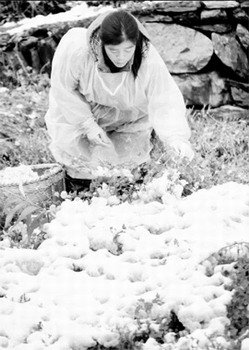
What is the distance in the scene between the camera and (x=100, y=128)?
4176mm

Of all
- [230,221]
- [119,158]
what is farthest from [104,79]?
[230,221]

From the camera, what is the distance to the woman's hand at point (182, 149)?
3492 millimetres

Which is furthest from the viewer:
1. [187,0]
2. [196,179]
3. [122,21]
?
[187,0]

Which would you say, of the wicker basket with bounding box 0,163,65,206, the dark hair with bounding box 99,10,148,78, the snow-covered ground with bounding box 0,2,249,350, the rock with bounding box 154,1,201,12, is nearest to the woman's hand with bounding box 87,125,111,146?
the wicker basket with bounding box 0,163,65,206

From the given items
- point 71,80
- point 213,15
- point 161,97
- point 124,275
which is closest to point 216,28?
point 213,15

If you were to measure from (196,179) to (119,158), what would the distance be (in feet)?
4.11

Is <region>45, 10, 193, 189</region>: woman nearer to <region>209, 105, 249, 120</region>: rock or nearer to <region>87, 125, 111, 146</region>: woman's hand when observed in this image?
<region>87, 125, 111, 146</region>: woman's hand

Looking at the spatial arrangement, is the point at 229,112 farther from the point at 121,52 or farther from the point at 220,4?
the point at 121,52

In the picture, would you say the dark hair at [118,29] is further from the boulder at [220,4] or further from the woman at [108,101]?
the boulder at [220,4]

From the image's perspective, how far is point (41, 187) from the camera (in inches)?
147

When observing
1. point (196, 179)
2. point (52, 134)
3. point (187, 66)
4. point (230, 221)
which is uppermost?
point (230, 221)

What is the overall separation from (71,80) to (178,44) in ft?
7.24

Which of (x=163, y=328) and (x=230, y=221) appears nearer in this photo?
(x=163, y=328)

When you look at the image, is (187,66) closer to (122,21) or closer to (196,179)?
(122,21)
